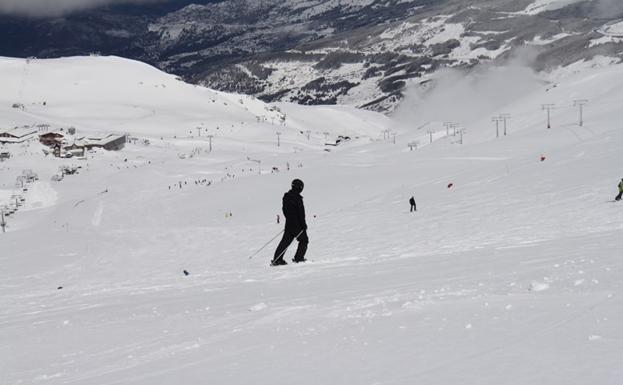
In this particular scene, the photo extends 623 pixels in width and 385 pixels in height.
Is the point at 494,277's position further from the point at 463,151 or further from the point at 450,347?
the point at 463,151

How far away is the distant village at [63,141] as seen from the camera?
381ft

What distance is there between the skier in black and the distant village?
Answer: 344 ft

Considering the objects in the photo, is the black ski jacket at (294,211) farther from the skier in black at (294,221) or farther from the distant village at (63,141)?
the distant village at (63,141)

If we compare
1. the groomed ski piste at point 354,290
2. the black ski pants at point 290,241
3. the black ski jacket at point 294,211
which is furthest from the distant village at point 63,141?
the black ski jacket at point 294,211

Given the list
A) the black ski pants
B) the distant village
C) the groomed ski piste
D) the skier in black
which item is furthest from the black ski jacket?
the distant village

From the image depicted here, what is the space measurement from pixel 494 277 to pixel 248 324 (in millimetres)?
3560

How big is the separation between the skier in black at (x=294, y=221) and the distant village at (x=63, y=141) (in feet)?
344

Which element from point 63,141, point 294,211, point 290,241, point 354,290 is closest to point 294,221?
point 294,211

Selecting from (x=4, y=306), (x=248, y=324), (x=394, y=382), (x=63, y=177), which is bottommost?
(x=63, y=177)

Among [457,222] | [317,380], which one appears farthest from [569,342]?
[457,222]

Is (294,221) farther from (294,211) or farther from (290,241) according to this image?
(290,241)

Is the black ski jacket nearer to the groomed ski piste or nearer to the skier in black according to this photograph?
the skier in black

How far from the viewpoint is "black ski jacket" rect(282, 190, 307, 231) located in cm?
1539

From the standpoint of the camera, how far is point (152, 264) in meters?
22.6
